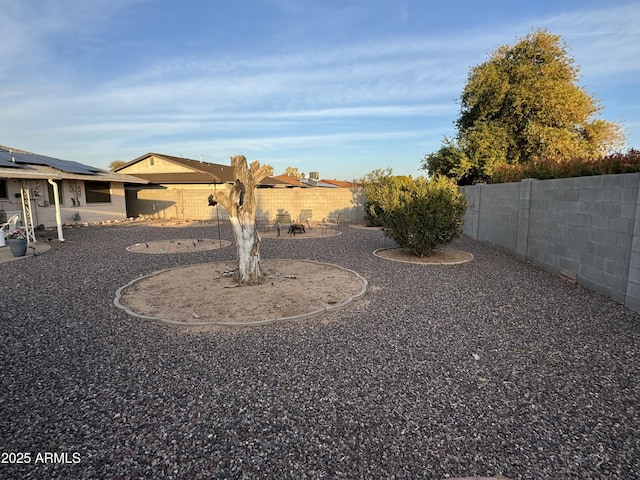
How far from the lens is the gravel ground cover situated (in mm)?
2240

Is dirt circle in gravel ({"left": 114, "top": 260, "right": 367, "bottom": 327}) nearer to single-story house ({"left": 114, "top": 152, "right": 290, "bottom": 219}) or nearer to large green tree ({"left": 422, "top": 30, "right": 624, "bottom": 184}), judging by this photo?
single-story house ({"left": 114, "top": 152, "right": 290, "bottom": 219})

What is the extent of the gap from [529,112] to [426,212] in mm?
12699

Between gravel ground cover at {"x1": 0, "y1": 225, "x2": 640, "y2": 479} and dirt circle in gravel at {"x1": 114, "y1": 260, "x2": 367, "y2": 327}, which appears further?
dirt circle in gravel at {"x1": 114, "y1": 260, "x2": 367, "y2": 327}

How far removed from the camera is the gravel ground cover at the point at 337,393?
2240 millimetres

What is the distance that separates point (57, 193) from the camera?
12.5m

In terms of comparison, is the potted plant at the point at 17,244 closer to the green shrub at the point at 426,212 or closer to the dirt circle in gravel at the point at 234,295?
the dirt circle in gravel at the point at 234,295

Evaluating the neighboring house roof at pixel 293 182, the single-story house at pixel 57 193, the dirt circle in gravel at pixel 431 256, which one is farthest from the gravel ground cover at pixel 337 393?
the neighboring house roof at pixel 293 182

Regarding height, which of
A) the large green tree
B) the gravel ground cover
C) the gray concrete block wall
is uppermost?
the large green tree

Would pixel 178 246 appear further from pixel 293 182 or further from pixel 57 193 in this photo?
pixel 293 182

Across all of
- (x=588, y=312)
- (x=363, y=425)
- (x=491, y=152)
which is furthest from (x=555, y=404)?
(x=491, y=152)

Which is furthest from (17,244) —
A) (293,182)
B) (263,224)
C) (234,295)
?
(293,182)

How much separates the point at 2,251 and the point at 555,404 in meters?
13.0

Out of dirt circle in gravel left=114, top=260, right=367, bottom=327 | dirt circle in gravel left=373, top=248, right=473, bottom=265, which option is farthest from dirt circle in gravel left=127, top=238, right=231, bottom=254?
dirt circle in gravel left=373, top=248, right=473, bottom=265

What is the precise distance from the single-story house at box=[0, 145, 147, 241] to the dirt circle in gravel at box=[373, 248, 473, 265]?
10.8m
